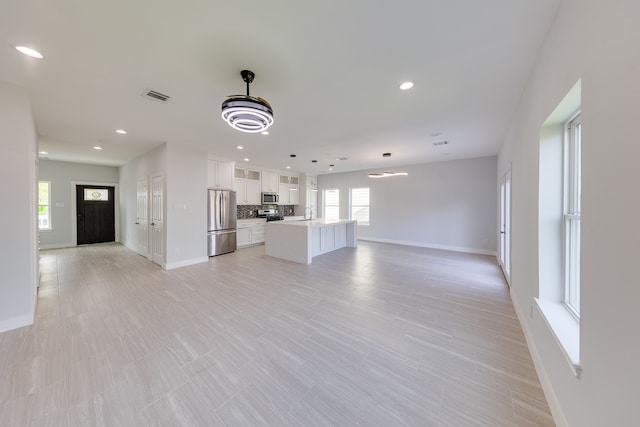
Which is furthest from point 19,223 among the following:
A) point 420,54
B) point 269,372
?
point 420,54

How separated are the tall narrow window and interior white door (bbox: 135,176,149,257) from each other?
7.13 metres

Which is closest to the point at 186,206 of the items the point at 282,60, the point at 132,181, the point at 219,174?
the point at 219,174

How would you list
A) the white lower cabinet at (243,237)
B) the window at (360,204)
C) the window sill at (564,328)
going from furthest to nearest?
the window at (360,204), the white lower cabinet at (243,237), the window sill at (564,328)

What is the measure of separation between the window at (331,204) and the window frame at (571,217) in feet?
24.4

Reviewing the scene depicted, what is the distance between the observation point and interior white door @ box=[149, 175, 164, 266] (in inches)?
188

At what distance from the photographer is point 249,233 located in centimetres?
727

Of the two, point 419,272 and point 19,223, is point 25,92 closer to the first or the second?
point 19,223

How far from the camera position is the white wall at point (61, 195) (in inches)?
257

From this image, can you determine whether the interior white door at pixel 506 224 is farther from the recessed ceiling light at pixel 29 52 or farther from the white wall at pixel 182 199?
the white wall at pixel 182 199

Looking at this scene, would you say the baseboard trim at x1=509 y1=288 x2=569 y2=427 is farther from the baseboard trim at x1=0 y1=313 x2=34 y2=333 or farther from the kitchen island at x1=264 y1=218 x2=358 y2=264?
the baseboard trim at x1=0 y1=313 x2=34 y2=333

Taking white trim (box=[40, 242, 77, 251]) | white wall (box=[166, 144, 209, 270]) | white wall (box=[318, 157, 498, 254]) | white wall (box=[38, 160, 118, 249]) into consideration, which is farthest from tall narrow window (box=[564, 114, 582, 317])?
white trim (box=[40, 242, 77, 251])

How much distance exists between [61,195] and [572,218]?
11036mm

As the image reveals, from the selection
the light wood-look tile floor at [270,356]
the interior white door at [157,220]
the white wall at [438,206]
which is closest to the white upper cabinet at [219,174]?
the interior white door at [157,220]

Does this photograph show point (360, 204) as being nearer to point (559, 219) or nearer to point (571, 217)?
point (559, 219)
